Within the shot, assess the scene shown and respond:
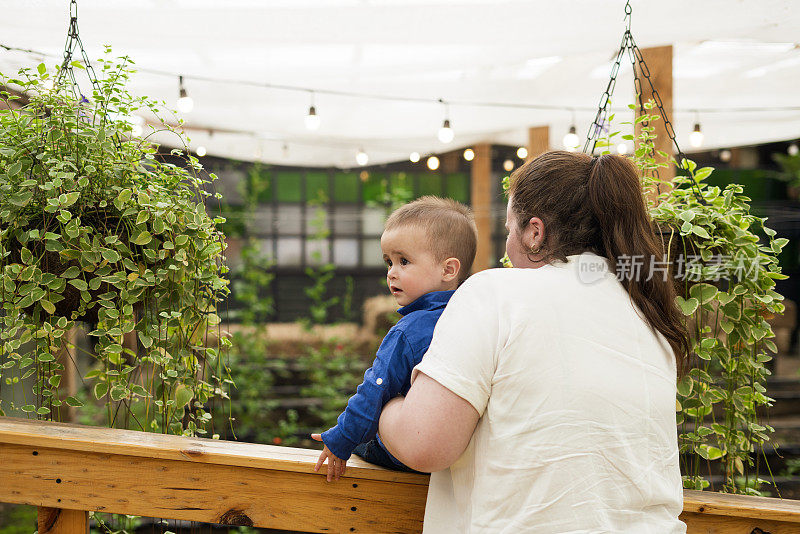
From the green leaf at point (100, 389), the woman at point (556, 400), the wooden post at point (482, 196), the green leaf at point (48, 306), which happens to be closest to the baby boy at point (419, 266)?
the woman at point (556, 400)

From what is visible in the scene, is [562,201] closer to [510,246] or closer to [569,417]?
[510,246]

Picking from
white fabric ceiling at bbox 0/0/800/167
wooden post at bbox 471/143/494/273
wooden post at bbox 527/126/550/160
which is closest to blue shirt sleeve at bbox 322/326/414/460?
white fabric ceiling at bbox 0/0/800/167

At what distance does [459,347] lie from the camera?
940mm

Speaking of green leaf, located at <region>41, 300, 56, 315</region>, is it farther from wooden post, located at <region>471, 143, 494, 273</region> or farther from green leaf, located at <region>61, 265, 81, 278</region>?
wooden post, located at <region>471, 143, 494, 273</region>

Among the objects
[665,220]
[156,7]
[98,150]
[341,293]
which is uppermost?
[156,7]

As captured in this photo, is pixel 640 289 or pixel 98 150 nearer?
pixel 640 289

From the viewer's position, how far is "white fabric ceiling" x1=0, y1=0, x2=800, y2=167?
227cm

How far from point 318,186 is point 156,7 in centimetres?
608

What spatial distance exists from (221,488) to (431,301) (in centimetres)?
Answer: 57

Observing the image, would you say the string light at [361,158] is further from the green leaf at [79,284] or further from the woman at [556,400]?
the woman at [556,400]

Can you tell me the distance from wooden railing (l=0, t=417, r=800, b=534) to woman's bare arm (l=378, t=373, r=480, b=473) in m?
0.31

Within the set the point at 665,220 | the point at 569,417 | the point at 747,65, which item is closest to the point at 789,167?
the point at 747,65

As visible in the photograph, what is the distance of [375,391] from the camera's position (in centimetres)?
106

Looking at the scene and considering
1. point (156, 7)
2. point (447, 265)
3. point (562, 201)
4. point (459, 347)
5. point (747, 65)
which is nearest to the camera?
point (459, 347)
